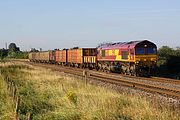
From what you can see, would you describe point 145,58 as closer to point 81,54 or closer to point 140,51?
point 140,51

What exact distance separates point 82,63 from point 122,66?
1632cm

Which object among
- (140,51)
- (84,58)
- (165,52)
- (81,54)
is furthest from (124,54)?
(81,54)

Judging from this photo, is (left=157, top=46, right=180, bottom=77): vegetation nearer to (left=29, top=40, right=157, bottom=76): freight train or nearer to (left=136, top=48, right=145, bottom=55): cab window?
(left=29, top=40, right=157, bottom=76): freight train

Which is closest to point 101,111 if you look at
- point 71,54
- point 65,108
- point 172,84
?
point 65,108

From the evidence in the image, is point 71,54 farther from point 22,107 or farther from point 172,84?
point 22,107

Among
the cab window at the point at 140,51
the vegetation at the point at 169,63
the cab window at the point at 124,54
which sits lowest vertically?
the vegetation at the point at 169,63

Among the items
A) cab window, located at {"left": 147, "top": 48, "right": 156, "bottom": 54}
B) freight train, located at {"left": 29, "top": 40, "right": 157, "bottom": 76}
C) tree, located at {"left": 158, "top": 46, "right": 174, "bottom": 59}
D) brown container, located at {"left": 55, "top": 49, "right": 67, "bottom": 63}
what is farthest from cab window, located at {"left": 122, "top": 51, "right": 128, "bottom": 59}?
brown container, located at {"left": 55, "top": 49, "right": 67, "bottom": 63}

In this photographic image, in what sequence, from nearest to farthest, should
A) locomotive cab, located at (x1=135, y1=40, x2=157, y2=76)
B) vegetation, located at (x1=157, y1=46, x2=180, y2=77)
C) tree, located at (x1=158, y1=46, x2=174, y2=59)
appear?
locomotive cab, located at (x1=135, y1=40, x2=157, y2=76) < vegetation, located at (x1=157, y1=46, x2=180, y2=77) < tree, located at (x1=158, y1=46, x2=174, y2=59)

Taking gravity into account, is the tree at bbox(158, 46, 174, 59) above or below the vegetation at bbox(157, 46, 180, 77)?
above

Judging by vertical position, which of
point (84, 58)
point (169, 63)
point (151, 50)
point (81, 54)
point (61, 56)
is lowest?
point (169, 63)

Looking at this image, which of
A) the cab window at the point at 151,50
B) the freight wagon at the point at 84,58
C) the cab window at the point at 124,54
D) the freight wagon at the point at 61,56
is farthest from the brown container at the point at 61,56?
the cab window at the point at 151,50

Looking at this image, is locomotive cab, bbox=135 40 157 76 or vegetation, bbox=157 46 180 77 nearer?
locomotive cab, bbox=135 40 157 76

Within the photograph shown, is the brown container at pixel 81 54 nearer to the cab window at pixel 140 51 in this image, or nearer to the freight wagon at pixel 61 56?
the freight wagon at pixel 61 56

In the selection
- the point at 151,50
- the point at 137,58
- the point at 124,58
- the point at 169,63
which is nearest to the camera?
the point at 137,58
